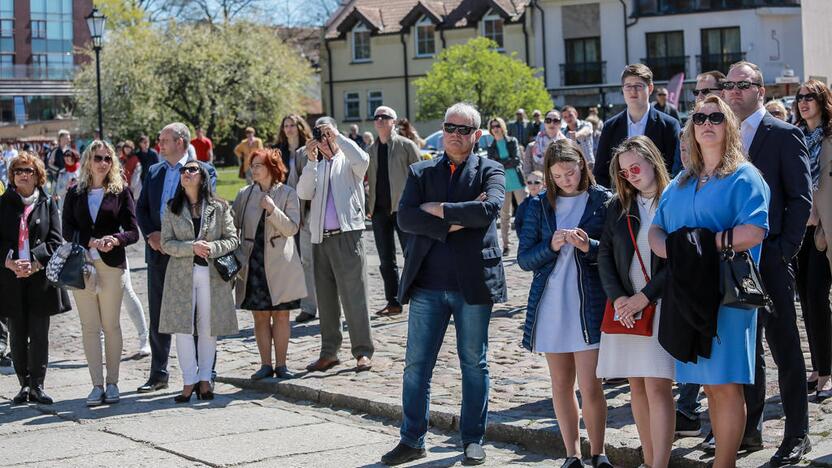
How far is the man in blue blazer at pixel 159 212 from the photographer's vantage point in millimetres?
9828

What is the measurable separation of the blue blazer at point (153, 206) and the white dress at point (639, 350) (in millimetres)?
4433

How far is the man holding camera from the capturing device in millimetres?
9906

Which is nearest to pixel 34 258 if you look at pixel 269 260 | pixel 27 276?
pixel 27 276

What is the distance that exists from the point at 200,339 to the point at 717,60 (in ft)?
155

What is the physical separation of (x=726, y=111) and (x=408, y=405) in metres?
2.66

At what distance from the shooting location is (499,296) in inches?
285

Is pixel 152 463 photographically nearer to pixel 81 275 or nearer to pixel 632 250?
pixel 81 275

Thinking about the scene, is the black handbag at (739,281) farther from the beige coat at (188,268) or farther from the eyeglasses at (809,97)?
the beige coat at (188,268)

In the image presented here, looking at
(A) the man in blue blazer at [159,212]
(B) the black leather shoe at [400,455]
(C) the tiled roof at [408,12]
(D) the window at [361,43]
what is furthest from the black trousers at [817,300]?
(D) the window at [361,43]

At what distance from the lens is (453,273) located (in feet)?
23.6

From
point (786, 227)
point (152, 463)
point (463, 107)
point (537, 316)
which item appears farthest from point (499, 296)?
point (152, 463)

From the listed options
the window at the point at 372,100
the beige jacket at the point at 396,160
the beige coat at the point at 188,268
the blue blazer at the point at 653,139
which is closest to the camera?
the blue blazer at the point at 653,139

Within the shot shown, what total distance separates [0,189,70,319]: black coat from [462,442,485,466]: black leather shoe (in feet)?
13.6

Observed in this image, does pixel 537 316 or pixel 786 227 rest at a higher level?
pixel 786 227
